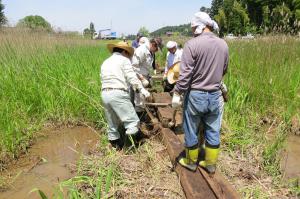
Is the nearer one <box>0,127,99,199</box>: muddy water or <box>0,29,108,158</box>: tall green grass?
<box>0,127,99,199</box>: muddy water

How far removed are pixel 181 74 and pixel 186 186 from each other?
46.9 inches

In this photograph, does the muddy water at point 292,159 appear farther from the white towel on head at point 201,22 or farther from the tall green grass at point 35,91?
the tall green grass at point 35,91

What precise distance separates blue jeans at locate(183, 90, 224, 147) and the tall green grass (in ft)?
6.42

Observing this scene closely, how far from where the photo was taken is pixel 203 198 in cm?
316

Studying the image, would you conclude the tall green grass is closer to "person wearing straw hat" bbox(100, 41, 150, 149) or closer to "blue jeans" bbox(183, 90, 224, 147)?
"person wearing straw hat" bbox(100, 41, 150, 149)

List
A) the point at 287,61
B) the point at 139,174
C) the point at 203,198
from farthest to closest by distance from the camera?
the point at 287,61 → the point at 139,174 → the point at 203,198

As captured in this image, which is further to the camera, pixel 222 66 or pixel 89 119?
pixel 89 119

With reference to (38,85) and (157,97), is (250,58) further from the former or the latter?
(38,85)

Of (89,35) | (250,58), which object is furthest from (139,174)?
(89,35)

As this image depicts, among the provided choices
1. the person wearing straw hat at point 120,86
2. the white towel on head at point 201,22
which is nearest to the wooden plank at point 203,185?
the person wearing straw hat at point 120,86

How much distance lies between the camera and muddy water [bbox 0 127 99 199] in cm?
410

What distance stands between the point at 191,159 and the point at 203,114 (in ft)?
1.84

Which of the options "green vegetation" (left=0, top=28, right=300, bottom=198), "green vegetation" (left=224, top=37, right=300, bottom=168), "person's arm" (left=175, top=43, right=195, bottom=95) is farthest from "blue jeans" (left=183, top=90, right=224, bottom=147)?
"green vegetation" (left=224, top=37, right=300, bottom=168)

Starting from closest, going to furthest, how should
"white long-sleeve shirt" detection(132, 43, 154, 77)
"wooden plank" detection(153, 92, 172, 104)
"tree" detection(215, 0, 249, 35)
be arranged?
"white long-sleeve shirt" detection(132, 43, 154, 77) → "wooden plank" detection(153, 92, 172, 104) → "tree" detection(215, 0, 249, 35)
